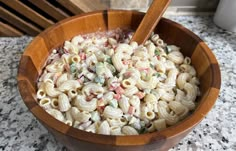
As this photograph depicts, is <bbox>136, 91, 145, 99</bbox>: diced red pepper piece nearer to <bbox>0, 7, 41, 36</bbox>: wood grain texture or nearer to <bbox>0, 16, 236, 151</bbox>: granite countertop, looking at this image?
<bbox>0, 16, 236, 151</bbox>: granite countertop

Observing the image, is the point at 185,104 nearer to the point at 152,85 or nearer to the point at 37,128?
the point at 152,85

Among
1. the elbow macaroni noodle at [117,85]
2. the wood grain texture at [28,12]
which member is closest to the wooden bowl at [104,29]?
the elbow macaroni noodle at [117,85]

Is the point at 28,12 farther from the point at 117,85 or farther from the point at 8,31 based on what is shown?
A: the point at 117,85

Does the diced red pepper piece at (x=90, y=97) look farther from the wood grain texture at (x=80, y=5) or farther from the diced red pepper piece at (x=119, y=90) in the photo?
the wood grain texture at (x=80, y=5)

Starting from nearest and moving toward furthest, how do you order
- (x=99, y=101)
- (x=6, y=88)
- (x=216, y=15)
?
(x=99, y=101) → (x=6, y=88) → (x=216, y=15)

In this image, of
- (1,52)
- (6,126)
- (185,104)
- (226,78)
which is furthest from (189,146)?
(1,52)
